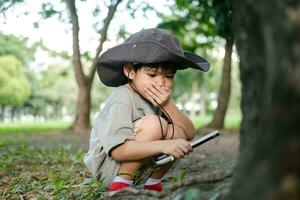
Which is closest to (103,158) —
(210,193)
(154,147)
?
(154,147)

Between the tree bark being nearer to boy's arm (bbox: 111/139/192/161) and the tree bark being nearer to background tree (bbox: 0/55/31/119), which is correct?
boy's arm (bbox: 111/139/192/161)

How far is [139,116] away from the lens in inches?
109

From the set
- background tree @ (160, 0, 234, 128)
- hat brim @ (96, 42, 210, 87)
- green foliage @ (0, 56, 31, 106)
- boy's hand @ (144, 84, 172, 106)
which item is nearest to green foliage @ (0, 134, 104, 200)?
boy's hand @ (144, 84, 172, 106)

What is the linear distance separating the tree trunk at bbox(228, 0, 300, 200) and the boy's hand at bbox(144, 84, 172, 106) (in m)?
1.41

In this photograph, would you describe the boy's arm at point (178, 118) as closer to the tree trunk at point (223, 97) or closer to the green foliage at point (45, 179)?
the green foliage at point (45, 179)

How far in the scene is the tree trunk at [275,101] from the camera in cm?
99

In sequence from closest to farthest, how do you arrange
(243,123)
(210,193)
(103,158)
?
(243,123), (210,193), (103,158)

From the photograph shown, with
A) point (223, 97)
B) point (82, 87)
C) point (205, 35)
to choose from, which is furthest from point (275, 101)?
point (205, 35)

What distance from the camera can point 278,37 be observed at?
1099mm

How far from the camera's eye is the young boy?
8.38ft

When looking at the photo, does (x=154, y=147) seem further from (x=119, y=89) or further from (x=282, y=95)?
(x=282, y=95)

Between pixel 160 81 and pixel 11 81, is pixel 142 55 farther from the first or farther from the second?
pixel 11 81

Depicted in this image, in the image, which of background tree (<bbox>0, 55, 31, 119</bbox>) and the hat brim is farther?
background tree (<bbox>0, 55, 31, 119</bbox>)

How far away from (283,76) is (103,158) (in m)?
1.83
